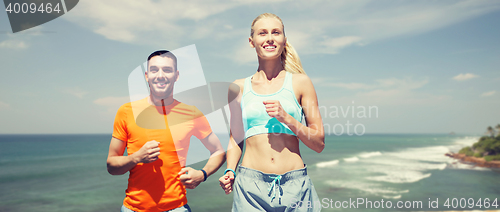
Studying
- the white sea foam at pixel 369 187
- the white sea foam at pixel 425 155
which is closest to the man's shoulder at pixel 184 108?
the white sea foam at pixel 369 187

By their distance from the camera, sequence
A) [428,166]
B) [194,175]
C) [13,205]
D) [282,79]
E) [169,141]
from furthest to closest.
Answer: [428,166], [13,205], [282,79], [169,141], [194,175]

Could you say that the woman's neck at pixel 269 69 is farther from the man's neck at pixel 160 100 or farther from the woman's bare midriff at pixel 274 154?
the man's neck at pixel 160 100

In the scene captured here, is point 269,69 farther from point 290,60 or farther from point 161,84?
point 161,84

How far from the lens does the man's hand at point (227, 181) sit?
2451 mm

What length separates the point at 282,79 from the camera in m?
2.68

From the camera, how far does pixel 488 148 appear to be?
3969cm

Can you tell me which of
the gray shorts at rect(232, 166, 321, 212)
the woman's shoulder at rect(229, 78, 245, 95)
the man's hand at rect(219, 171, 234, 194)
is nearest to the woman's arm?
the gray shorts at rect(232, 166, 321, 212)

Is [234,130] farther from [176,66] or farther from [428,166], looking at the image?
[428,166]

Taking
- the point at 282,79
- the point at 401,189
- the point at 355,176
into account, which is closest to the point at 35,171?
the point at 355,176

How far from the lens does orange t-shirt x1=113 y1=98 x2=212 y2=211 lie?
2.44 meters

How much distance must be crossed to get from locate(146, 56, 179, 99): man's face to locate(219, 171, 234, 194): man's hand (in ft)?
3.09

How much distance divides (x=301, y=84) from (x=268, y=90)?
315 mm

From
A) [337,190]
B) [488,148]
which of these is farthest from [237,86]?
[488,148]

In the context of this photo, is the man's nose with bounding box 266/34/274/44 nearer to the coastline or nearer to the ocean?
the ocean
